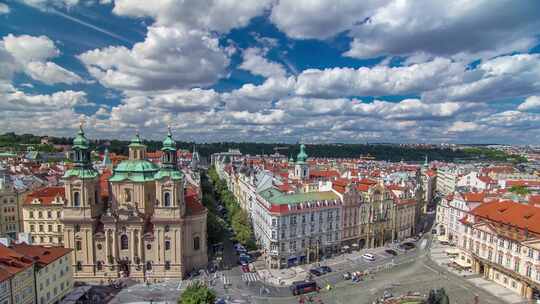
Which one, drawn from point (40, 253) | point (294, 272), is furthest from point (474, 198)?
Answer: point (40, 253)

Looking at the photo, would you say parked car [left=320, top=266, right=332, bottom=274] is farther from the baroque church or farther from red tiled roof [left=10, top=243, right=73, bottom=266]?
red tiled roof [left=10, top=243, right=73, bottom=266]

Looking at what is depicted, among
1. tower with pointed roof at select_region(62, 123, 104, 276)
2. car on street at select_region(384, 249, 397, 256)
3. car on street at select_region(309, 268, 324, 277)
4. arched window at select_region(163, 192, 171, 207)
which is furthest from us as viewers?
car on street at select_region(384, 249, 397, 256)

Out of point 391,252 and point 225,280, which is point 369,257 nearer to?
point 391,252

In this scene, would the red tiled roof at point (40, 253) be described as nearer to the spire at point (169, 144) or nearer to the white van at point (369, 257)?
the spire at point (169, 144)

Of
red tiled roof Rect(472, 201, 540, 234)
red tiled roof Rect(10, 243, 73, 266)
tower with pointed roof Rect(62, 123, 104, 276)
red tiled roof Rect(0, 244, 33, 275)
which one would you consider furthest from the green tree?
red tiled roof Rect(472, 201, 540, 234)

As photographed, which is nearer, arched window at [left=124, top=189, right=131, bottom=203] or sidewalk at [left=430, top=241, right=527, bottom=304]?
sidewalk at [left=430, top=241, right=527, bottom=304]

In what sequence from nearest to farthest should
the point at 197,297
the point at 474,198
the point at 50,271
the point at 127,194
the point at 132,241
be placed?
the point at 197,297 → the point at 50,271 → the point at 132,241 → the point at 127,194 → the point at 474,198
